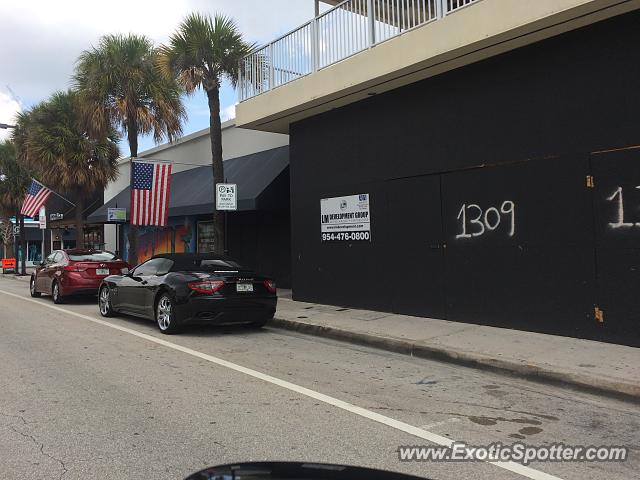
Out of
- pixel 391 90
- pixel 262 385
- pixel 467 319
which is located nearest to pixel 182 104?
pixel 391 90

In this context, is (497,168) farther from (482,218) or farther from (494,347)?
(494,347)

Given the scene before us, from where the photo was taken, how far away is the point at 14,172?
27453 mm

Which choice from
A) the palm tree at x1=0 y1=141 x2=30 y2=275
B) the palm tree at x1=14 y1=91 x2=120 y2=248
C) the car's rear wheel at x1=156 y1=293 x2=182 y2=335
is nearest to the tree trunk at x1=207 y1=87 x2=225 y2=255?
the car's rear wheel at x1=156 y1=293 x2=182 y2=335

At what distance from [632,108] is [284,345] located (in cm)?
614

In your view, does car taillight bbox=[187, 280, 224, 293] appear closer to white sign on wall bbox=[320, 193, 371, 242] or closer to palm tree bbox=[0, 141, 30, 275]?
white sign on wall bbox=[320, 193, 371, 242]

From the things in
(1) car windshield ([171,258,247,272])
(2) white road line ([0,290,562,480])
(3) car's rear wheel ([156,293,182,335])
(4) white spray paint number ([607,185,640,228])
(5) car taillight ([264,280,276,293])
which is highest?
(4) white spray paint number ([607,185,640,228])

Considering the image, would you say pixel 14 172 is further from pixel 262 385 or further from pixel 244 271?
pixel 262 385

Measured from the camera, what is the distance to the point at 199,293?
29.9 ft

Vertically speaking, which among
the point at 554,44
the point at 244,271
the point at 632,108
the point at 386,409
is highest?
the point at 554,44

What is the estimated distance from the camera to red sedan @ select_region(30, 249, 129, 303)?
46.6 ft

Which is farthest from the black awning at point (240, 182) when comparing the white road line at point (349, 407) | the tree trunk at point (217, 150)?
the white road line at point (349, 407)

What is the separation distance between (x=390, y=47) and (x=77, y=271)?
9782mm

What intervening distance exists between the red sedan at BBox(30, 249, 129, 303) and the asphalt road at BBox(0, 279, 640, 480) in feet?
20.4

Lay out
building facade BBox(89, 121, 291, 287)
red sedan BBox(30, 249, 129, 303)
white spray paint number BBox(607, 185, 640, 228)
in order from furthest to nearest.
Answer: building facade BBox(89, 121, 291, 287)
red sedan BBox(30, 249, 129, 303)
white spray paint number BBox(607, 185, 640, 228)
